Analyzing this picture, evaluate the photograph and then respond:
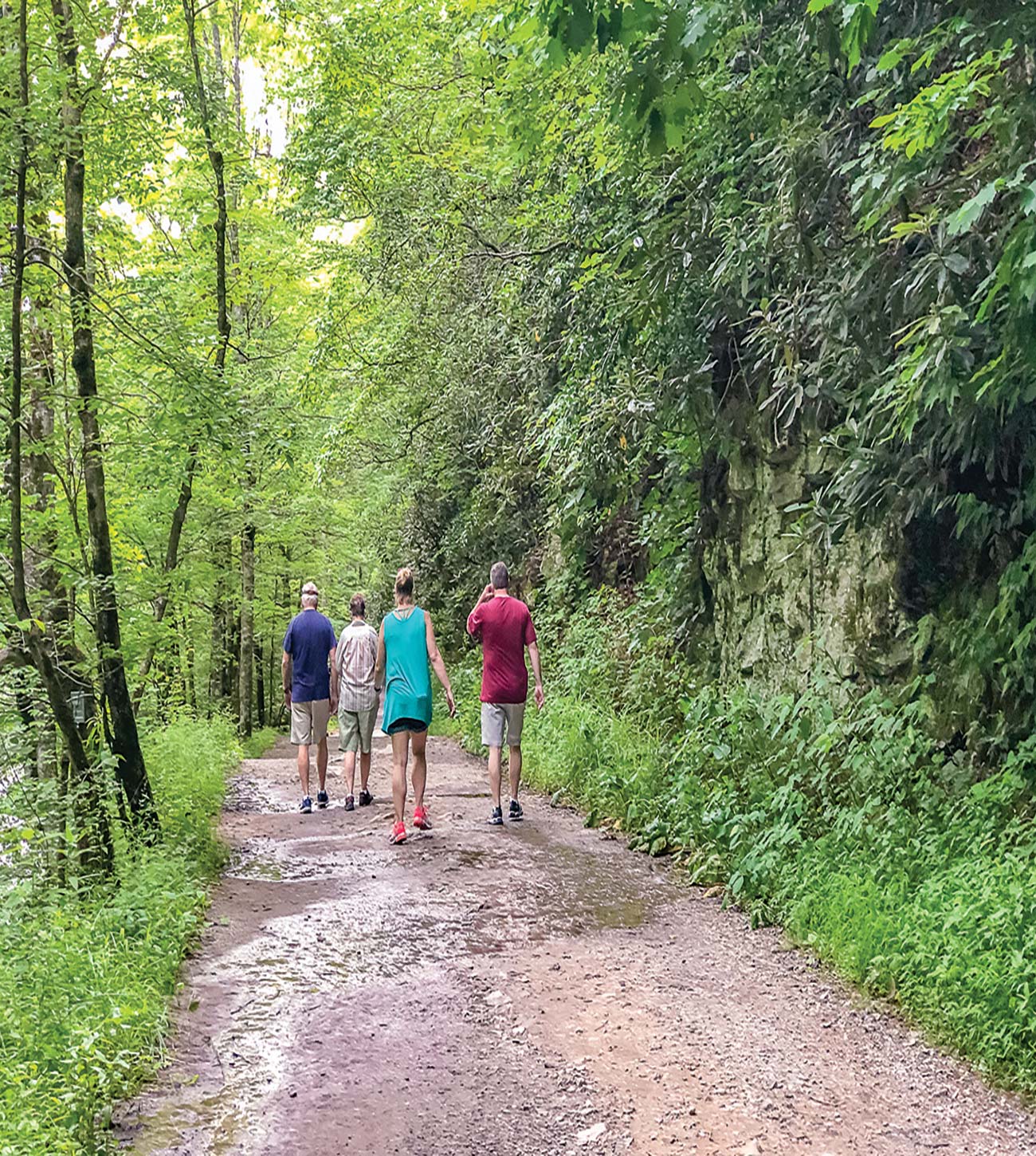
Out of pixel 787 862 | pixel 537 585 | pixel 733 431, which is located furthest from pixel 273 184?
pixel 787 862

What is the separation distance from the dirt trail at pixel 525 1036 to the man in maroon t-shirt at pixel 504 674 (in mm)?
1882

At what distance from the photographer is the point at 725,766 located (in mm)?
7895

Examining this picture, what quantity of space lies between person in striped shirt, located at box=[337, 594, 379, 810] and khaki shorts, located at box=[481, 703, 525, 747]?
1.53 m

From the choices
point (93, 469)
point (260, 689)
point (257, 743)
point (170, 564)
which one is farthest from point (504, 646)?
point (260, 689)

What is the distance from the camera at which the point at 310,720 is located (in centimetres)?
1050

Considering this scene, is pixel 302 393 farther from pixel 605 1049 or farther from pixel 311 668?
pixel 605 1049

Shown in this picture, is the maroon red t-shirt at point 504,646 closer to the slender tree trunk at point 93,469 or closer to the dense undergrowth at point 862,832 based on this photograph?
the dense undergrowth at point 862,832

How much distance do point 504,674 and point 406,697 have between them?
1.08 m

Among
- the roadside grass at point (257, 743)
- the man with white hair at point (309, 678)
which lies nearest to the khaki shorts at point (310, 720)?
the man with white hair at point (309, 678)

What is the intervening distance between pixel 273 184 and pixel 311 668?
1081cm

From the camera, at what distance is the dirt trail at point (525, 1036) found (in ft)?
12.3

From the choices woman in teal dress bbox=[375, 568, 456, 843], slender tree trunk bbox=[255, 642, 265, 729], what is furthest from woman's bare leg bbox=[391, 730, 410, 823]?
slender tree trunk bbox=[255, 642, 265, 729]

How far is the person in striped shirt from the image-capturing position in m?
10.3

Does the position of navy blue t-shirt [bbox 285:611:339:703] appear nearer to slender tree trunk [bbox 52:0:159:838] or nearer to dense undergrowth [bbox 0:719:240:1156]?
slender tree trunk [bbox 52:0:159:838]
